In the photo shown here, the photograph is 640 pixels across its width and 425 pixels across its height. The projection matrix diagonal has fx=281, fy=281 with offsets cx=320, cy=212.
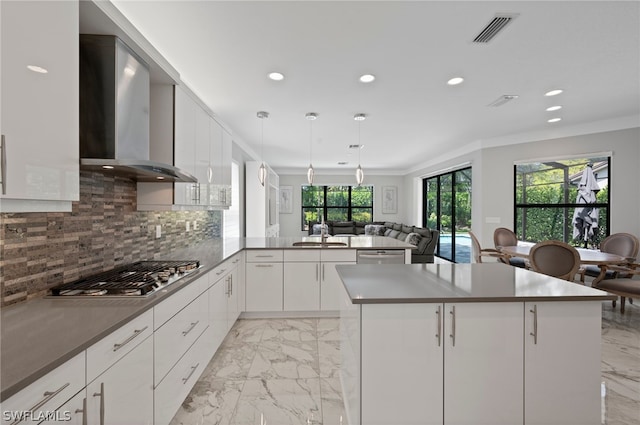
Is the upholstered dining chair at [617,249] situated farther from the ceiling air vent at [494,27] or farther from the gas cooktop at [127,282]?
the gas cooktop at [127,282]

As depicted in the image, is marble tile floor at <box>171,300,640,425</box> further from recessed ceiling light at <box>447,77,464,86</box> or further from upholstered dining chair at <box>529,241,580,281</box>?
recessed ceiling light at <box>447,77,464,86</box>

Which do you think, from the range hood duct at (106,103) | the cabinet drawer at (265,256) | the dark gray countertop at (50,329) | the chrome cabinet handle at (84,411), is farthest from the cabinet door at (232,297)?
the chrome cabinet handle at (84,411)

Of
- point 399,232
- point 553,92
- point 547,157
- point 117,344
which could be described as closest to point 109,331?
point 117,344

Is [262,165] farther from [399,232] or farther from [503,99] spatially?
[399,232]

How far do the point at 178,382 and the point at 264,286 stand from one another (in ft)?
5.51

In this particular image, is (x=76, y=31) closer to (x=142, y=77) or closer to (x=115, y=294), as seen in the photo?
(x=142, y=77)

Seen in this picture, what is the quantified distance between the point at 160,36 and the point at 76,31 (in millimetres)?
1109

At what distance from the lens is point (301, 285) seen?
3354 millimetres

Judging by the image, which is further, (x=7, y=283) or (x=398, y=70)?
(x=398, y=70)

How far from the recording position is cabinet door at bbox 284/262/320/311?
11.0 feet

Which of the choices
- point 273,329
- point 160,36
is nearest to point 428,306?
point 273,329

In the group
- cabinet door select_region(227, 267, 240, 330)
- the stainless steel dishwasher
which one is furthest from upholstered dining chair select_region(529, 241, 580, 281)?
cabinet door select_region(227, 267, 240, 330)

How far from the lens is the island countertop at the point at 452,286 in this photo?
4.70 feet

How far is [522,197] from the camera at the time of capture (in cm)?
527
